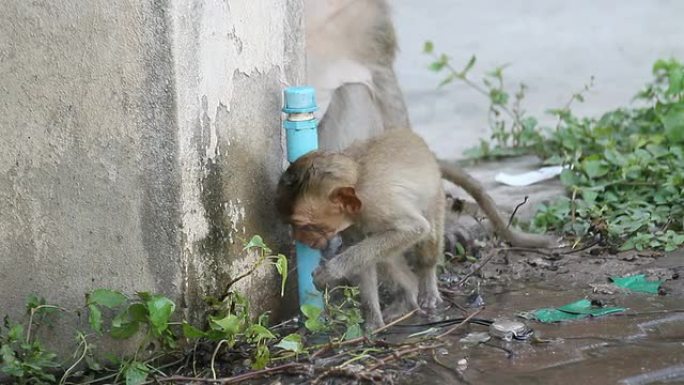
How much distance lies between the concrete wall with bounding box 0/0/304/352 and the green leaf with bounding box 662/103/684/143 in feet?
10.1

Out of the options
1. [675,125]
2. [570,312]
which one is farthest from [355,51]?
[570,312]

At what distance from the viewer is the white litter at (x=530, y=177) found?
7559mm

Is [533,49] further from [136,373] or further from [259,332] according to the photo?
[136,373]

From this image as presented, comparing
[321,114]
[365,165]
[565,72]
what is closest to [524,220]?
[321,114]

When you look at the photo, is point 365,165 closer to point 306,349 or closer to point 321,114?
point 306,349

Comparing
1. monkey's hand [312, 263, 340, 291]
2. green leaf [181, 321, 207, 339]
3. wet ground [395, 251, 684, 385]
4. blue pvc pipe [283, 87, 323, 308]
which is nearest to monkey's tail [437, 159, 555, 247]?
wet ground [395, 251, 684, 385]

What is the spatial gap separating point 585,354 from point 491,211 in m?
1.62

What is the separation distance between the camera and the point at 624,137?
25.3 feet

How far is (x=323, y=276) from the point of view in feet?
16.4

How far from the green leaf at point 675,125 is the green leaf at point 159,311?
3.59 m

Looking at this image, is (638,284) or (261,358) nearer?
(261,358)

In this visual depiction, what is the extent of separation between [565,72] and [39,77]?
6.73 metres

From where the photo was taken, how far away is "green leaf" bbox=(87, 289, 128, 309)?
14.9 ft

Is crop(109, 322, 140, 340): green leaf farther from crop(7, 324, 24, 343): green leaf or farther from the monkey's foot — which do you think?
the monkey's foot
